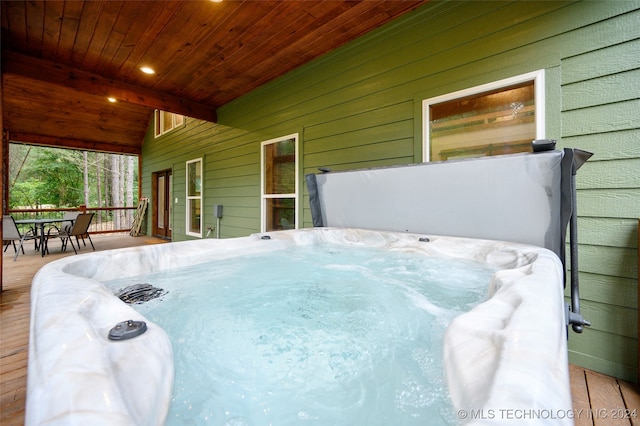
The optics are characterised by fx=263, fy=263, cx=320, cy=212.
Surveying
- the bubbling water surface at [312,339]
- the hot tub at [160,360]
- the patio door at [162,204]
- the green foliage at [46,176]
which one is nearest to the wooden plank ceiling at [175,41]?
the bubbling water surface at [312,339]

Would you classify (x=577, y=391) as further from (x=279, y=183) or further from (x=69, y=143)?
(x=69, y=143)

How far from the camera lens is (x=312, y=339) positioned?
2.86 ft

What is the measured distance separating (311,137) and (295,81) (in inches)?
32.6

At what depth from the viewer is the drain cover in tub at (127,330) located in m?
0.61

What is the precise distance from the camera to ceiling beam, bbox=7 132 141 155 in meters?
5.68

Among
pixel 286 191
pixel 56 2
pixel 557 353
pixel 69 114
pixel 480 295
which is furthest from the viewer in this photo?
pixel 69 114

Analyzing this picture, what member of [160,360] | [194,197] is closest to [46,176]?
[194,197]

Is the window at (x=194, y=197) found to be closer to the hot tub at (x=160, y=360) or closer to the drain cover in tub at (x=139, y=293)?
the drain cover in tub at (x=139, y=293)

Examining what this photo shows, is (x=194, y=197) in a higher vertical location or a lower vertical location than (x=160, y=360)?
higher

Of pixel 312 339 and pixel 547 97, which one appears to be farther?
pixel 547 97

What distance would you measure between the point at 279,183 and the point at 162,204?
474 centimetres

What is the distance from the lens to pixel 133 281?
1.38 m

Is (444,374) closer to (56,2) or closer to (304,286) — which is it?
(304,286)

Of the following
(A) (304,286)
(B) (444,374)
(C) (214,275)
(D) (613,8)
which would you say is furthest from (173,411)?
(D) (613,8)
